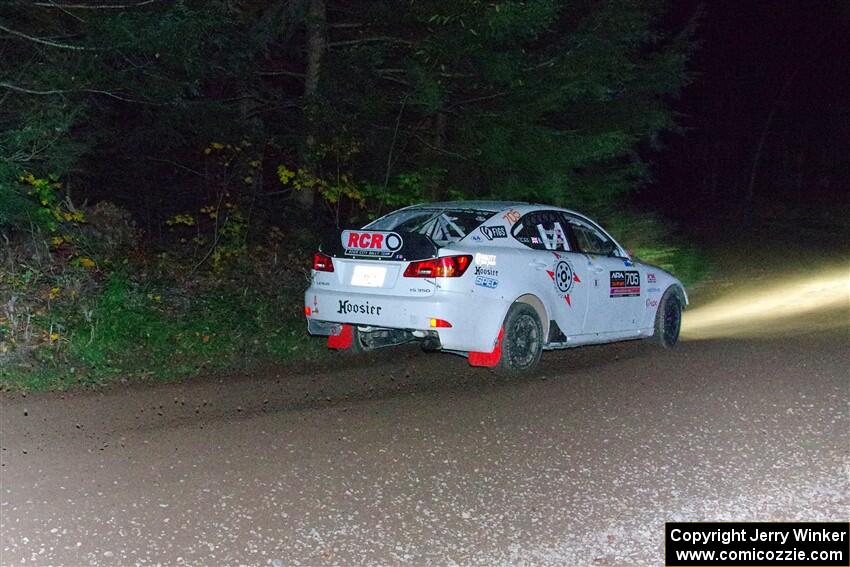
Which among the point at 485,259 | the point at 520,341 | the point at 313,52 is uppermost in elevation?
the point at 313,52

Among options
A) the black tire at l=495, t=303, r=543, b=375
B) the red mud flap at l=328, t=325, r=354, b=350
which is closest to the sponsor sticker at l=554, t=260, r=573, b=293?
the black tire at l=495, t=303, r=543, b=375

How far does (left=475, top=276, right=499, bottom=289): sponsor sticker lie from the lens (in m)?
9.16

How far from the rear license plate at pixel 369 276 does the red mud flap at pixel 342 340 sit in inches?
33.1

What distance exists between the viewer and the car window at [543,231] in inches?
391

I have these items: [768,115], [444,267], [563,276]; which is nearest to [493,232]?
[444,267]

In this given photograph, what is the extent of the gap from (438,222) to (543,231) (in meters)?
1.09

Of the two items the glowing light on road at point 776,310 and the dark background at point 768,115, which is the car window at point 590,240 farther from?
the dark background at point 768,115

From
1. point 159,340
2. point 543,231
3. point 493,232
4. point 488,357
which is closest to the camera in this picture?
point 488,357

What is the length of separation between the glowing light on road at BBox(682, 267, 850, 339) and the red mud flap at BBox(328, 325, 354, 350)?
491cm

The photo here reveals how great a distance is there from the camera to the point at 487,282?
9242mm

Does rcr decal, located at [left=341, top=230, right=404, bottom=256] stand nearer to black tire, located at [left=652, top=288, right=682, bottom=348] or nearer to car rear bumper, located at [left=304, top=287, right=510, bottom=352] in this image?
car rear bumper, located at [left=304, top=287, right=510, bottom=352]

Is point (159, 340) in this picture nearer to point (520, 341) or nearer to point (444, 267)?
point (444, 267)

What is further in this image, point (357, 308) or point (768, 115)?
point (768, 115)

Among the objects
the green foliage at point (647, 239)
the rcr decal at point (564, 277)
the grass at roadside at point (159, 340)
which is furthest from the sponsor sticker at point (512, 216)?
the green foliage at point (647, 239)
